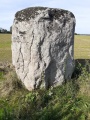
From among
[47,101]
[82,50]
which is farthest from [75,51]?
[47,101]

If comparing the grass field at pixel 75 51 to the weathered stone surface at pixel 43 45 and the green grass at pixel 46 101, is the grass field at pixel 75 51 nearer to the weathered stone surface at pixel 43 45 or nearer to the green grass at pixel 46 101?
the weathered stone surface at pixel 43 45

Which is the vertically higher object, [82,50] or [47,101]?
[47,101]

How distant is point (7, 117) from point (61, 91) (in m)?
2.14

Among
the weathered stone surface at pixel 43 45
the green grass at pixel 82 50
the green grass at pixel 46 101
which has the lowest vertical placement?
the green grass at pixel 82 50

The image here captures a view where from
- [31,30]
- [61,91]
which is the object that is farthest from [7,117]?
[31,30]

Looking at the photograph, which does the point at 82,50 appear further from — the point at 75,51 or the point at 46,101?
the point at 46,101

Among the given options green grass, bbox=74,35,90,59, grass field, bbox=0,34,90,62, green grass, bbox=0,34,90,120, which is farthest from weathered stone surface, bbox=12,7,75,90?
green grass, bbox=74,35,90,59

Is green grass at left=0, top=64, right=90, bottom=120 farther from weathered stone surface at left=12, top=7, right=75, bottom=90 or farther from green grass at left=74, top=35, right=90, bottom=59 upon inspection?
green grass at left=74, top=35, right=90, bottom=59

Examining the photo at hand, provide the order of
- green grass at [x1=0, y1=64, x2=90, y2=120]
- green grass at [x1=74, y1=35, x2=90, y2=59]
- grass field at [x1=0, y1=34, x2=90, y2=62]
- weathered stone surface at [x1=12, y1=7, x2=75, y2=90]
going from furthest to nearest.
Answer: green grass at [x1=74, y1=35, x2=90, y2=59], grass field at [x1=0, y1=34, x2=90, y2=62], weathered stone surface at [x1=12, y1=7, x2=75, y2=90], green grass at [x1=0, y1=64, x2=90, y2=120]

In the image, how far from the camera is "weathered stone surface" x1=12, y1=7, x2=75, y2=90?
9.59m

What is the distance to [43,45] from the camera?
9.66 metres

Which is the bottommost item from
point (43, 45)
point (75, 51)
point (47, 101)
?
point (75, 51)

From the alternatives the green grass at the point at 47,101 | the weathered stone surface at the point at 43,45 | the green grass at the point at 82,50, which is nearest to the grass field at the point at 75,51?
the green grass at the point at 82,50

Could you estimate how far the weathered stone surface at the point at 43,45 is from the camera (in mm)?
9594
